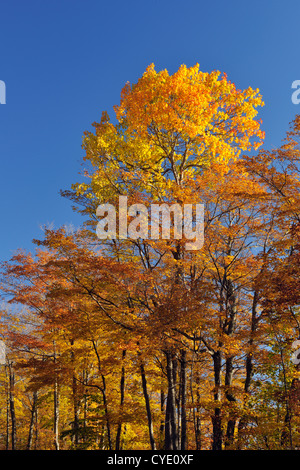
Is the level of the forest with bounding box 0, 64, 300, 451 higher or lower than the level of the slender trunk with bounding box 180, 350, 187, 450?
higher

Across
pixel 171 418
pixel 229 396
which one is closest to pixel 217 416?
pixel 229 396

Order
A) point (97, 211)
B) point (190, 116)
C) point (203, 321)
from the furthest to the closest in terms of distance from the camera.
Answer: point (97, 211) → point (190, 116) → point (203, 321)

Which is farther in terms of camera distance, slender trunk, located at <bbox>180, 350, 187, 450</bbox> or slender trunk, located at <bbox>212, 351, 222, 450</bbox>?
slender trunk, located at <bbox>180, 350, 187, 450</bbox>

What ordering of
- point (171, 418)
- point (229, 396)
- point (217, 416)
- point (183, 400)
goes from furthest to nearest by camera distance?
1. point (229, 396)
2. point (171, 418)
3. point (183, 400)
4. point (217, 416)

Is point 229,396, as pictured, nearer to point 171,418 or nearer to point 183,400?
point 183,400

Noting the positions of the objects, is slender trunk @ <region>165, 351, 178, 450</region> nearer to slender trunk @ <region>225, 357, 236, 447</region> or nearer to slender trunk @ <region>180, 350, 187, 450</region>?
slender trunk @ <region>180, 350, 187, 450</region>

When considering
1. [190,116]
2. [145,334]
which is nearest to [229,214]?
[190,116]

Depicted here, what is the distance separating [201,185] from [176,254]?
9.17 ft

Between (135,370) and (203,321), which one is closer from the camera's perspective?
(203,321)

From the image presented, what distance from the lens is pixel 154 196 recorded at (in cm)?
1523

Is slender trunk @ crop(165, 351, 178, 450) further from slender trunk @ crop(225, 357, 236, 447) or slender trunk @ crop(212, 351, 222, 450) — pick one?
slender trunk @ crop(225, 357, 236, 447)

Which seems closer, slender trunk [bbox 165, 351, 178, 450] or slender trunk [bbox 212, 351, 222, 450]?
slender trunk [bbox 212, 351, 222, 450]

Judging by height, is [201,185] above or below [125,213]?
above

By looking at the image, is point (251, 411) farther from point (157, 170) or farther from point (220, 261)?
point (157, 170)
